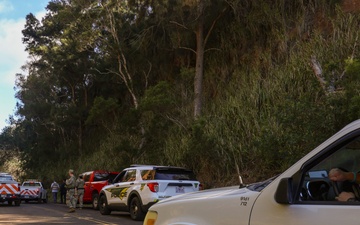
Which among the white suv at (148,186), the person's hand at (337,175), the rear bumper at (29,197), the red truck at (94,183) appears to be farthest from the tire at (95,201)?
the person's hand at (337,175)

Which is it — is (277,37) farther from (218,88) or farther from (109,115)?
(109,115)

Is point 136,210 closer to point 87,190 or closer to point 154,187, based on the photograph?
point 154,187

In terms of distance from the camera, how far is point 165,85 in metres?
23.6

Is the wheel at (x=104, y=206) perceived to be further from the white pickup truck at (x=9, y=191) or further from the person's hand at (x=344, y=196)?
the person's hand at (x=344, y=196)

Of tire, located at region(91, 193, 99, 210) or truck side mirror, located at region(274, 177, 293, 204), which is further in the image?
tire, located at region(91, 193, 99, 210)

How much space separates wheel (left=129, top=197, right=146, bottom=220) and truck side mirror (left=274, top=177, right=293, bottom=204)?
10.8 m

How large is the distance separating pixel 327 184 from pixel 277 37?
18.6m

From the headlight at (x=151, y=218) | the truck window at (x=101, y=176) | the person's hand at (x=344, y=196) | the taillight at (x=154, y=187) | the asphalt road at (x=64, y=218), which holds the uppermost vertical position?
the truck window at (x=101, y=176)

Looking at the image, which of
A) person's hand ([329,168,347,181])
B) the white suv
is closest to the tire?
the white suv

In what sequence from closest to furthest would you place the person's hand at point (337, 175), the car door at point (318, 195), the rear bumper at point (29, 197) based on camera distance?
the car door at point (318, 195), the person's hand at point (337, 175), the rear bumper at point (29, 197)

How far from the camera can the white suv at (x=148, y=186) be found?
43.4 feet

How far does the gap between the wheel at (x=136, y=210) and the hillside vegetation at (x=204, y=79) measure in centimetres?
417

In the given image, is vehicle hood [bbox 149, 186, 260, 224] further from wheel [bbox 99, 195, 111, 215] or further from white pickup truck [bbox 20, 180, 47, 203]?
white pickup truck [bbox 20, 180, 47, 203]

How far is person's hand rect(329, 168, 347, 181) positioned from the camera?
3.25 meters
